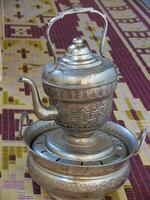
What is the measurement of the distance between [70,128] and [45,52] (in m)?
0.97

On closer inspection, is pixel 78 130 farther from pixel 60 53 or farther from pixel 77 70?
pixel 60 53

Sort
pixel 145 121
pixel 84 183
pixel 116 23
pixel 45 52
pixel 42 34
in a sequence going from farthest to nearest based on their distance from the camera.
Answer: pixel 116 23 → pixel 42 34 → pixel 45 52 → pixel 145 121 → pixel 84 183

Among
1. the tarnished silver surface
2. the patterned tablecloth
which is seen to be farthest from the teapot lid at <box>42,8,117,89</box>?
the patterned tablecloth

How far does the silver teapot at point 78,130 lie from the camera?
3.03 ft

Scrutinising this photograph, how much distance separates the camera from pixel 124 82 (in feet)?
5.50

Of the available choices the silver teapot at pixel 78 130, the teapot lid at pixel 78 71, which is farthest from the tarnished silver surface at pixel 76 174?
the teapot lid at pixel 78 71

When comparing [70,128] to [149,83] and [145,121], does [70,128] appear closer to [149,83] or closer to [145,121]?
[145,121]

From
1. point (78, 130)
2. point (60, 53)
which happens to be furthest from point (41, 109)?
point (60, 53)

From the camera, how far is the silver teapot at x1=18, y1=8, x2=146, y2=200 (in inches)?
36.4

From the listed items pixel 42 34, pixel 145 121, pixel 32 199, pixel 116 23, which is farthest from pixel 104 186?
pixel 116 23

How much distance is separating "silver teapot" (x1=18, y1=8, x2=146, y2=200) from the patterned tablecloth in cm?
10

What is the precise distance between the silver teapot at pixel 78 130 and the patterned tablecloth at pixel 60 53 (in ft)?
0.33

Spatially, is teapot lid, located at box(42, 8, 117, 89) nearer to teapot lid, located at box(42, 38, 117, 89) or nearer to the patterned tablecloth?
teapot lid, located at box(42, 38, 117, 89)

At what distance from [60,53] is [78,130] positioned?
959 millimetres
